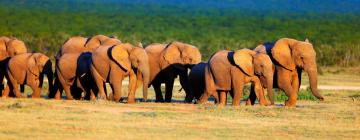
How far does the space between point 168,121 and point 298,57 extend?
22.5 ft

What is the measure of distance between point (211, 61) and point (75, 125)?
7.78 metres

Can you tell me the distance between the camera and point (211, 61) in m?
30.5

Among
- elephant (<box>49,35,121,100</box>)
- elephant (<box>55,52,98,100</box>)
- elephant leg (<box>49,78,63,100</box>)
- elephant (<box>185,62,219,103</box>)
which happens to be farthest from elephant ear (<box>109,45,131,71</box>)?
elephant leg (<box>49,78,63,100</box>)

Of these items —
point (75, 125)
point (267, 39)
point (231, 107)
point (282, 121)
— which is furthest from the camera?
point (267, 39)

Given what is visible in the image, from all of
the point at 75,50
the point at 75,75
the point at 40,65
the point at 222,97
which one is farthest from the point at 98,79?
the point at 75,50

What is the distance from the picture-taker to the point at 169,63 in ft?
109

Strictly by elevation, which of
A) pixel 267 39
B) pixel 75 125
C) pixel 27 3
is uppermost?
pixel 27 3

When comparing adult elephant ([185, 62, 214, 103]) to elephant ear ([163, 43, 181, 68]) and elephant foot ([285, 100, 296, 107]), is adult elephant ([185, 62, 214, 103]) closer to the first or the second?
elephant ear ([163, 43, 181, 68])

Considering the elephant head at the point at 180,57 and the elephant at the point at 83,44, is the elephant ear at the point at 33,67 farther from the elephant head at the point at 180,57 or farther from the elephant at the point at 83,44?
the elephant head at the point at 180,57

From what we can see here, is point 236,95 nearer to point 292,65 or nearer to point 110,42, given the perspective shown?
point 292,65

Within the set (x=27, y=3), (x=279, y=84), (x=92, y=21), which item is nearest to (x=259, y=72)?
(x=279, y=84)

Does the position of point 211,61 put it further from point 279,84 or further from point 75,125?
point 75,125

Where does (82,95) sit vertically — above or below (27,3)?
below

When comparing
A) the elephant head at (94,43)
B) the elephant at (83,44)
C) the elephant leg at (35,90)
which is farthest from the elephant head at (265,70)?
the elephant head at (94,43)
